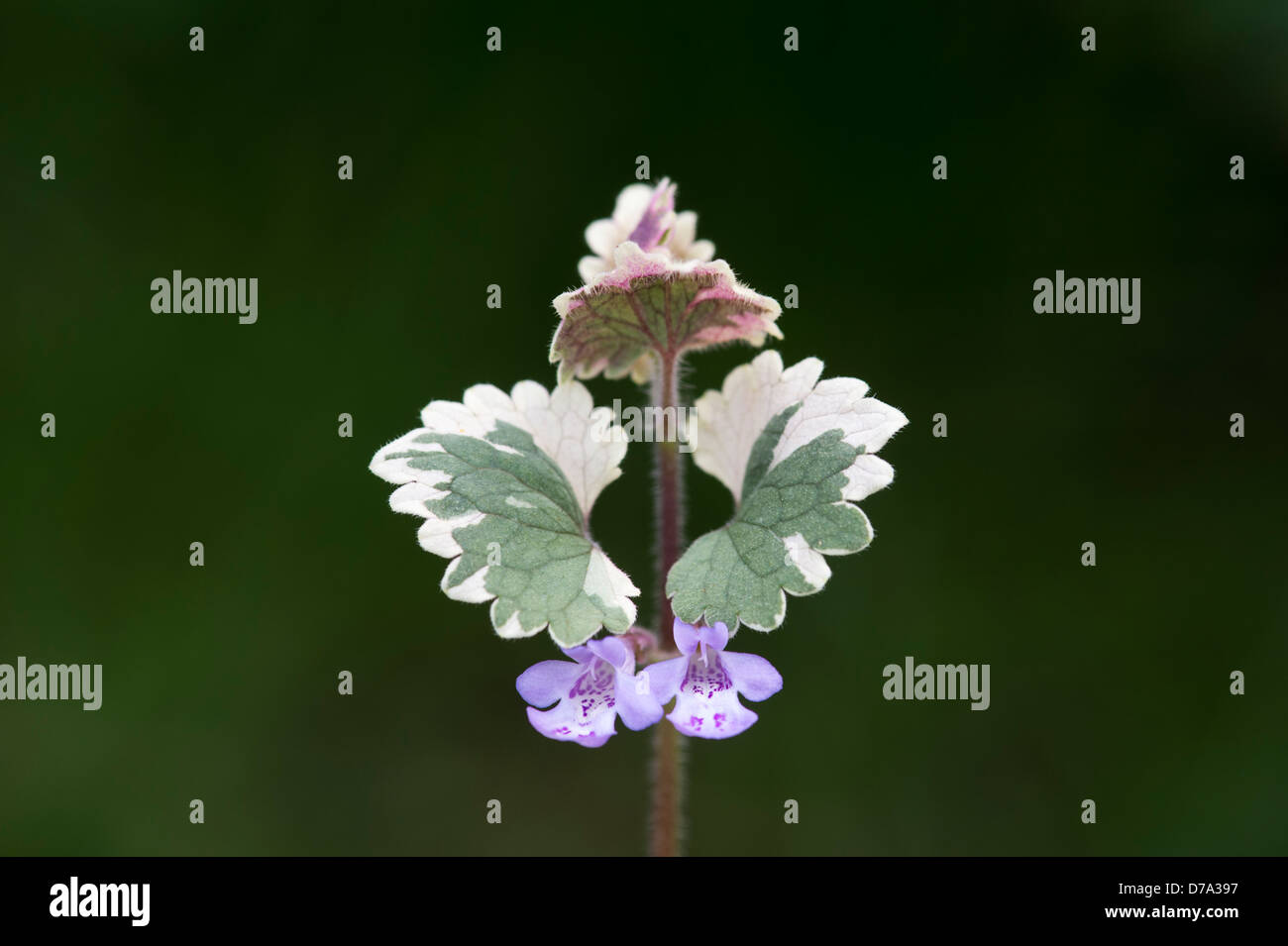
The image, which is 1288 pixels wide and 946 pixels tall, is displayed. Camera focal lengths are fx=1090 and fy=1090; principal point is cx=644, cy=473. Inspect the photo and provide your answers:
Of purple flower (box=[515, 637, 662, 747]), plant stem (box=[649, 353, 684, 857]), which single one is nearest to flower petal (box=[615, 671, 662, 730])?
purple flower (box=[515, 637, 662, 747])

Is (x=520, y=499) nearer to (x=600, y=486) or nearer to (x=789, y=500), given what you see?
(x=600, y=486)

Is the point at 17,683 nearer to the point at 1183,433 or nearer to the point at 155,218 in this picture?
the point at 155,218

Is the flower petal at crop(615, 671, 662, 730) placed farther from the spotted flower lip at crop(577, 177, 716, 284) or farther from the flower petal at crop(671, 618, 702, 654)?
the spotted flower lip at crop(577, 177, 716, 284)

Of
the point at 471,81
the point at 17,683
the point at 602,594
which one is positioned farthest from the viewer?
the point at 471,81

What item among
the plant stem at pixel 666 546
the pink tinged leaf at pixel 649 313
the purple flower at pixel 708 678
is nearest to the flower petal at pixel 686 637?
the purple flower at pixel 708 678

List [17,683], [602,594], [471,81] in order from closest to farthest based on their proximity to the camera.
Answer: [602,594]
[17,683]
[471,81]

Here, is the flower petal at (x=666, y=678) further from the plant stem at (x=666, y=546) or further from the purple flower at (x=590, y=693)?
the plant stem at (x=666, y=546)

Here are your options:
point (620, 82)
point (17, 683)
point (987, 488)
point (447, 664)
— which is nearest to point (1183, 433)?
point (987, 488)
